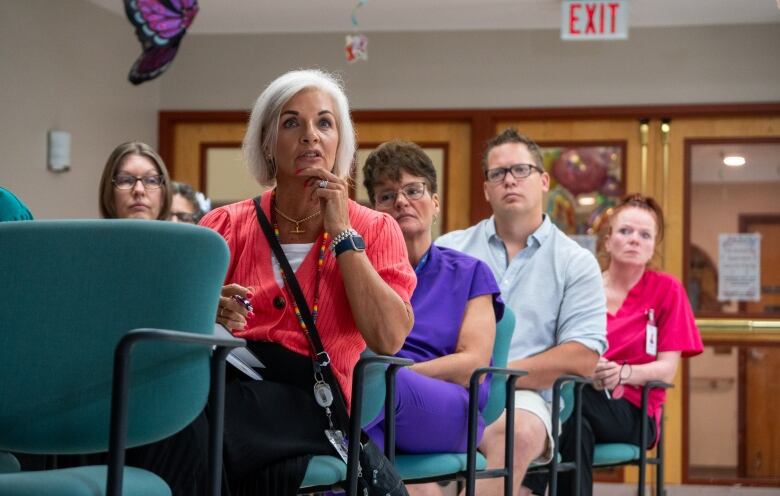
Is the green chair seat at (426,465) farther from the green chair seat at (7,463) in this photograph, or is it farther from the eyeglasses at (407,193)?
the green chair seat at (7,463)

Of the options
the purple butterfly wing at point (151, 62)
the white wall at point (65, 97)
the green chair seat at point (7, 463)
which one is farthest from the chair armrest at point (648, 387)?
the white wall at point (65, 97)

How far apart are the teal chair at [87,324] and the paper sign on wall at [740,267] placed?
17.6ft

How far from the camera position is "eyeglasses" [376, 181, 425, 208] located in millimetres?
3090

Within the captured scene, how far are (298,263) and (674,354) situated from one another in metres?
2.01

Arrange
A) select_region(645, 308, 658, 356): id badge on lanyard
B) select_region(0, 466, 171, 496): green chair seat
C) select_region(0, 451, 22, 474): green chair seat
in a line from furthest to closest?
select_region(645, 308, 658, 356): id badge on lanyard
select_region(0, 451, 22, 474): green chair seat
select_region(0, 466, 171, 496): green chair seat

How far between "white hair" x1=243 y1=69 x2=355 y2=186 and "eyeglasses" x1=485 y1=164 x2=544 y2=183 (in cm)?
127

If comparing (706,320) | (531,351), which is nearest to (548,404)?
(531,351)

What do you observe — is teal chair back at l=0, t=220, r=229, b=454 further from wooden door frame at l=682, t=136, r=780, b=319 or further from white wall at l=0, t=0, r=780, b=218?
wooden door frame at l=682, t=136, r=780, b=319

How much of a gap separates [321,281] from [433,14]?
454 centimetres

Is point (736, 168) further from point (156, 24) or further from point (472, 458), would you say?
point (472, 458)

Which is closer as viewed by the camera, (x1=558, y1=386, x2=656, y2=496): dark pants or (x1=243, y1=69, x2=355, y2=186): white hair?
(x1=243, y1=69, x2=355, y2=186): white hair

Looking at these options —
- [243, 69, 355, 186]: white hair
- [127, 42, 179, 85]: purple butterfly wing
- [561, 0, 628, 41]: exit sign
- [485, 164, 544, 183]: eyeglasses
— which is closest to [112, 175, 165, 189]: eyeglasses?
[485, 164, 544, 183]: eyeglasses

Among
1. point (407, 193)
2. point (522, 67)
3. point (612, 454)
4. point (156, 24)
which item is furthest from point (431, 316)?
point (522, 67)

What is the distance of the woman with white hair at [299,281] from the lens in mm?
2086
